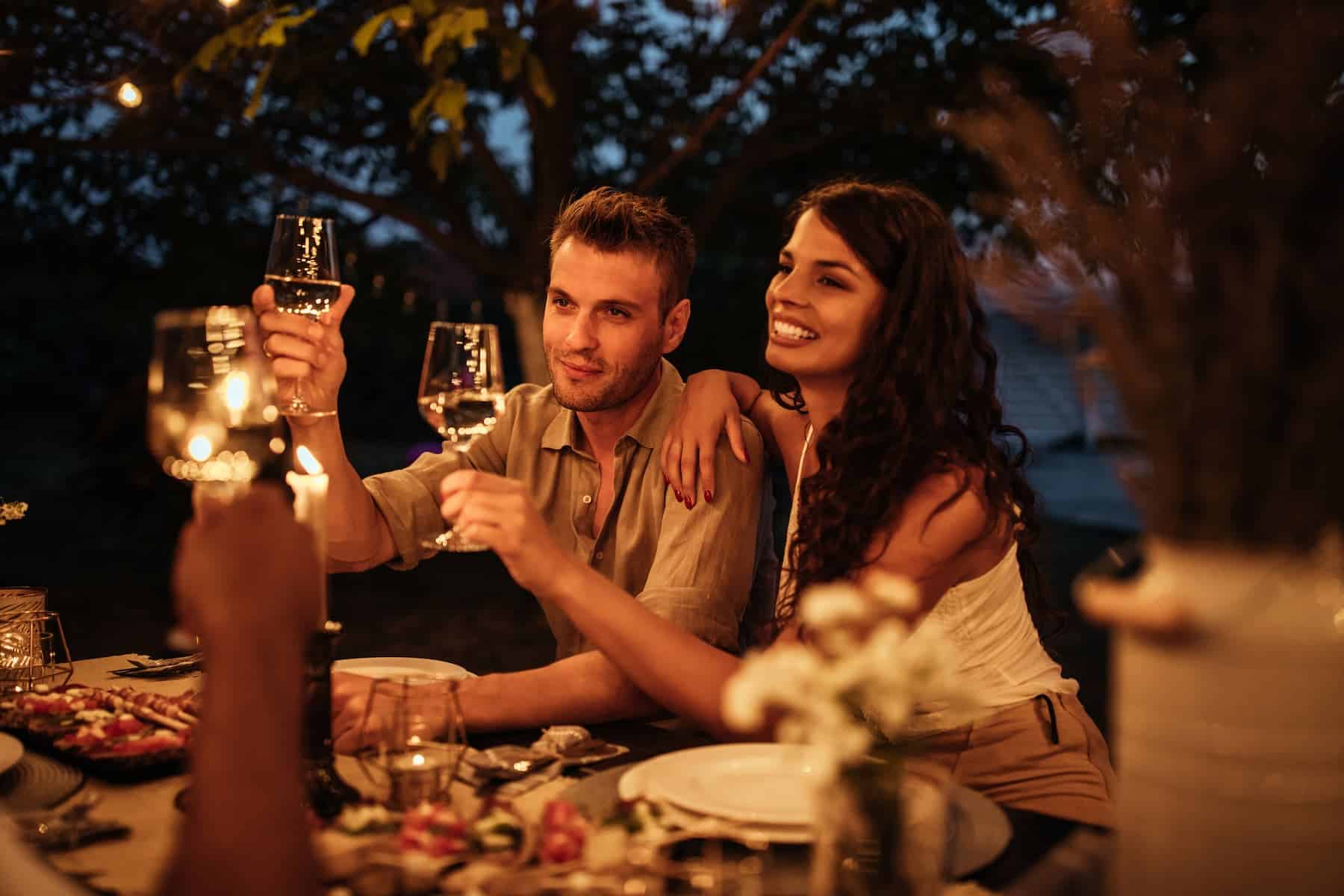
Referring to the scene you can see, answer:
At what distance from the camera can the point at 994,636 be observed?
2328mm

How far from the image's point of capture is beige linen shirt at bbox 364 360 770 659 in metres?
2.42

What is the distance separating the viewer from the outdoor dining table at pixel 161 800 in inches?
52.5

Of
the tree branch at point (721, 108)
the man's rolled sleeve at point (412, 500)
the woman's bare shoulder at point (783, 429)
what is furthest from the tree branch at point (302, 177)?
the woman's bare shoulder at point (783, 429)

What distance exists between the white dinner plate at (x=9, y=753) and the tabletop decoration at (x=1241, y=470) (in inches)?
51.5

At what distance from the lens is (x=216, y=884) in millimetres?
999

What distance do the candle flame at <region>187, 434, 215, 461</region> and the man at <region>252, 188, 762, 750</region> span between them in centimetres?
92

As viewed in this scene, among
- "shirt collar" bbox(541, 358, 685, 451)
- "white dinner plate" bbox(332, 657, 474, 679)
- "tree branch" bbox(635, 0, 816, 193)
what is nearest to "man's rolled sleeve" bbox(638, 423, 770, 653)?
"shirt collar" bbox(541, 358, 685, 451)

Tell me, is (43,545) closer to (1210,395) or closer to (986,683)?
(986,683)

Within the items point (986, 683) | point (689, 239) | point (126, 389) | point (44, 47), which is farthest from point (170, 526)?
point (986, 683)

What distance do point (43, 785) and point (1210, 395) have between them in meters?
1.43

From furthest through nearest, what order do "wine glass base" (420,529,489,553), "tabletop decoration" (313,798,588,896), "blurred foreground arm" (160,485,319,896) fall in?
"wine glass base" (420,529,489,553) < "tabletop decoration" (313,798,588,896) < "blurred foreground arm" (160,485,319,896)

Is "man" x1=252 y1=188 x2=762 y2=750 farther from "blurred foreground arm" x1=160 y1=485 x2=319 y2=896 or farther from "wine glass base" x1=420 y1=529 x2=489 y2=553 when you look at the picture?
"blurred foreground arm" x1=160 y1=485 x2=319 y2=896

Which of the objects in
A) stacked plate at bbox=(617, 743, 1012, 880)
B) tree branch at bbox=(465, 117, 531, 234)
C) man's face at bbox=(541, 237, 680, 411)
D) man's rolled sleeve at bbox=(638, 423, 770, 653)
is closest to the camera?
stacked plate at bbox=(617, 743, 1012, 880)

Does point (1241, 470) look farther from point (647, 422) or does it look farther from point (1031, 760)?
point (647, 422)
